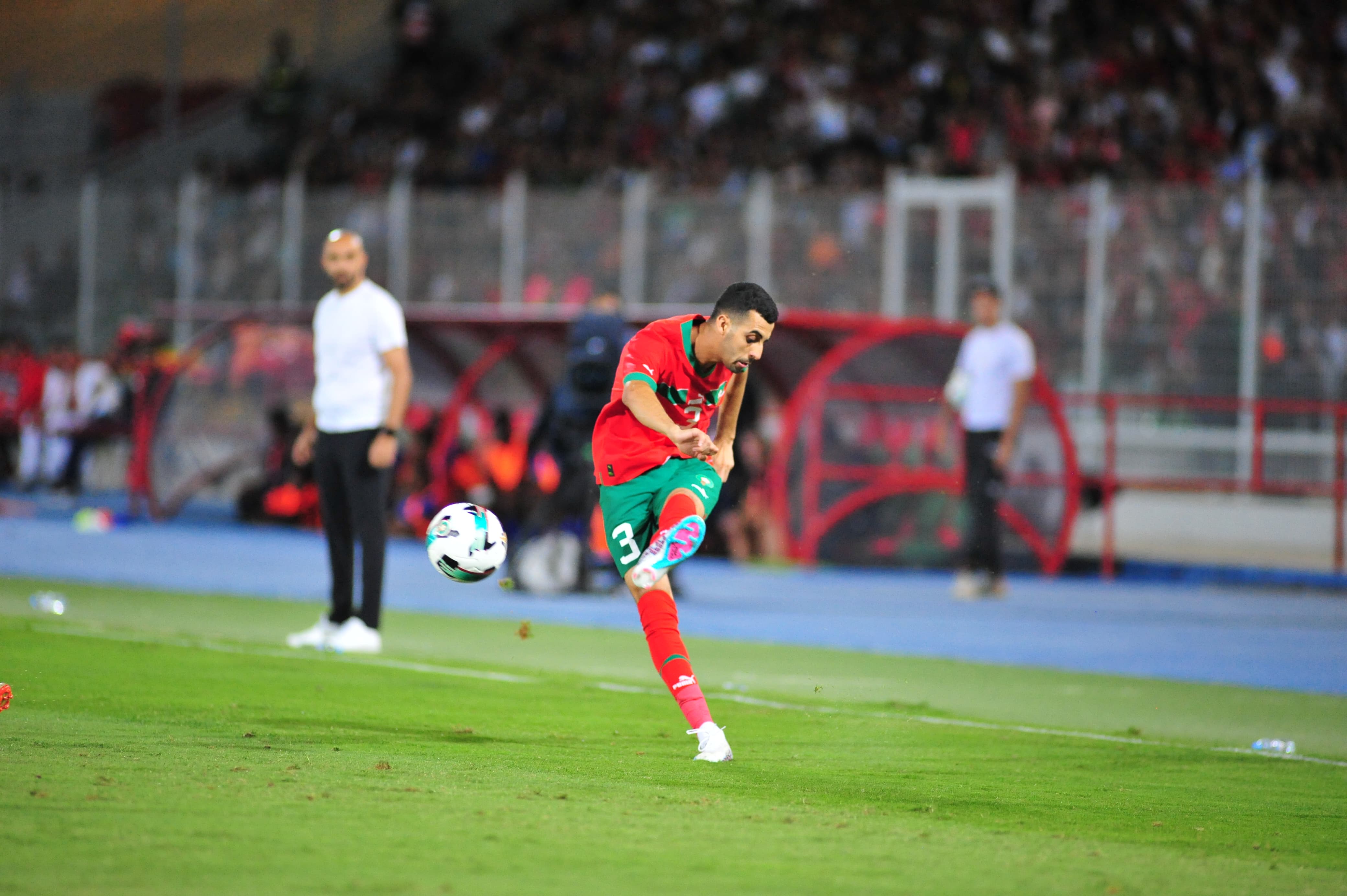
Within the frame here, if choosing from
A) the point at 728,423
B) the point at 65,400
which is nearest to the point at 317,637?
the point at 728,423

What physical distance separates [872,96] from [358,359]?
14191mm

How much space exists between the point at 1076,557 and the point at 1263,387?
2410 millimetres

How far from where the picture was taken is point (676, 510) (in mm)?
6715

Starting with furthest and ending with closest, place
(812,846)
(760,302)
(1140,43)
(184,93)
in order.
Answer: (184,93)
(1140,43)
(760,302)
(812,846)

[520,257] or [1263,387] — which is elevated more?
[520,257]

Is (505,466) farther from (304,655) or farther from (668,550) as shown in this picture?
(668,550)

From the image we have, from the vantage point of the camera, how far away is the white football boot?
6453 mm

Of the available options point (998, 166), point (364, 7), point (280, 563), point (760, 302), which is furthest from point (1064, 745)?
point (364, 7)

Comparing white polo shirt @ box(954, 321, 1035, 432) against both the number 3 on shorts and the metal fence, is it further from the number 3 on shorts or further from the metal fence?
the number 3 on shorts

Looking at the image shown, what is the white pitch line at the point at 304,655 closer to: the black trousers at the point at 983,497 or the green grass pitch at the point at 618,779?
the green grass pitch at the point at 618,779

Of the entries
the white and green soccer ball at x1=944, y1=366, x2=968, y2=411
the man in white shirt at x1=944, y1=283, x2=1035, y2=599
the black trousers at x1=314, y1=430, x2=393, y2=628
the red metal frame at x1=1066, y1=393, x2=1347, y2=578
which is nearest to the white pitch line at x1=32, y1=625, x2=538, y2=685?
the black trousers at x1=314, y1=430, x2=393, y2=628

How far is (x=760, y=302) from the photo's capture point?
6.77m

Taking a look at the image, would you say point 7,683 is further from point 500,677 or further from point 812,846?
point 812,846

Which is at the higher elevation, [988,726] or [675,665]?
[675,665]
